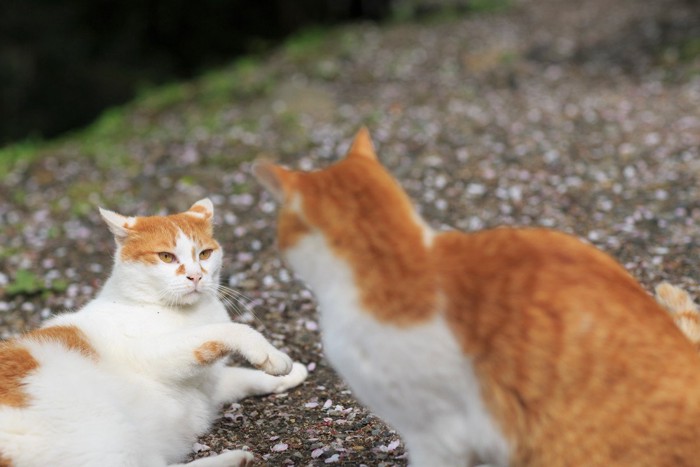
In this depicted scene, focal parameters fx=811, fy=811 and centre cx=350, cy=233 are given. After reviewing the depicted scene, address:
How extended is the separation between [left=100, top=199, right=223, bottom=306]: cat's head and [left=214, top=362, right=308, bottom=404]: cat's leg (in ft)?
1.75

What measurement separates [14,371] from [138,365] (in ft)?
1.72

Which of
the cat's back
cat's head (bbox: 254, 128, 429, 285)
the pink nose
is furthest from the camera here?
the pink nose

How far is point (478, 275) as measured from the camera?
268 centimetres

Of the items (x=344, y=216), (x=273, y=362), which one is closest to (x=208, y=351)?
(x=273, y=362)

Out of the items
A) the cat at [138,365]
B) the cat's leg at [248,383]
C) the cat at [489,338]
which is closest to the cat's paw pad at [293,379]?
the cat's leg at [248,383]

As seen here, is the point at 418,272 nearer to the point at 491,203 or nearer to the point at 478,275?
the point at 478,275

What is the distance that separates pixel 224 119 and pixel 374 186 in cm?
866

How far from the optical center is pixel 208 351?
11.7ft

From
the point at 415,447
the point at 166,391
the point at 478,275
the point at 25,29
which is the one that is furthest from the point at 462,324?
the point at 25,29

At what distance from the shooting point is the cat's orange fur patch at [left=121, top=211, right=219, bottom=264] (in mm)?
3908

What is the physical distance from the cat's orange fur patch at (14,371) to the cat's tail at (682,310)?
2.60m

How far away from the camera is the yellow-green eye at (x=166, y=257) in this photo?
154 inches

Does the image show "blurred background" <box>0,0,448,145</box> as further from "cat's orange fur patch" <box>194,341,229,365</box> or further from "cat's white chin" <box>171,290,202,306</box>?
"cat's orange fur patch" <box>194,341,229,365</box>

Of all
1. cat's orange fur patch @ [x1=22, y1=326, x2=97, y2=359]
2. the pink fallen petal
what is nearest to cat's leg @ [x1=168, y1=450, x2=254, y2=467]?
the pink fallen petal
